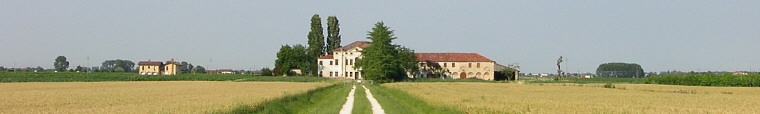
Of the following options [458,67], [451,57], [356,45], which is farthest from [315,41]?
[458,67]

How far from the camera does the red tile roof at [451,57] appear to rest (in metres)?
154

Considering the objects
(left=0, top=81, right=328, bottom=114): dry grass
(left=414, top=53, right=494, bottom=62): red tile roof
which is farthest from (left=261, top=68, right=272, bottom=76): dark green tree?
(left=0, top=81, right=328, bottom=114): dry grass

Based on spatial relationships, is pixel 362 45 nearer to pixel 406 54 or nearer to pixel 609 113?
pixel 406 54

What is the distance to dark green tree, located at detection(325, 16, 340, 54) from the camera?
494 ft

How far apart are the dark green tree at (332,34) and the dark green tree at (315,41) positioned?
128 cm

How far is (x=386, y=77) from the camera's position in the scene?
115 meters

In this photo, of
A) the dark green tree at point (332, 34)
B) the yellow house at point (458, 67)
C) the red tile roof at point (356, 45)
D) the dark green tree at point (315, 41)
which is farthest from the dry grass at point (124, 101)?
the yellow house at point (458, 67)

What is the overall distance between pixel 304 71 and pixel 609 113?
134824 mm

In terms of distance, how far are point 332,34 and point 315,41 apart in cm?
375

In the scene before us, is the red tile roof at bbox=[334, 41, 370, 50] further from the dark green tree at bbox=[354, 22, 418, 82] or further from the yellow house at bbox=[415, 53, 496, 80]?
the dark green tree at bbox=[354, 22, 418, 82]

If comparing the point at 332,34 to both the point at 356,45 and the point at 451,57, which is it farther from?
the point at 451,57

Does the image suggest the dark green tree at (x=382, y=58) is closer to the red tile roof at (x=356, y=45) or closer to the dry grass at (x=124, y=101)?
the red tile roof at (x=356, y=45)

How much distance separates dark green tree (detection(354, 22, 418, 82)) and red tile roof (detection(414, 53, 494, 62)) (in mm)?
29686

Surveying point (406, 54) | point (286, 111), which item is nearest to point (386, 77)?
point (406, 54)
